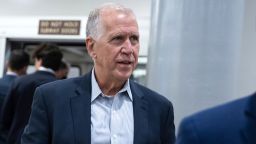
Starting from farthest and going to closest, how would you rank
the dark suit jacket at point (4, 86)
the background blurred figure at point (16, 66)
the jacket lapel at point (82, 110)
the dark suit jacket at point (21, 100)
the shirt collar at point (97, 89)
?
1. the background blurred figure at point (16, 66)
2. the dark suit jacket at point (4, 86)
3. the dark suit jacket at point (21, 100)
4. the shirt collar at point (97, 89)
5. the jacket lapel at point (82, 110)

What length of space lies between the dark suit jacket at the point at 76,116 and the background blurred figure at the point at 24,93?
1392 mm

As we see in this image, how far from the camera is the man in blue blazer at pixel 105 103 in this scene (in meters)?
1.48

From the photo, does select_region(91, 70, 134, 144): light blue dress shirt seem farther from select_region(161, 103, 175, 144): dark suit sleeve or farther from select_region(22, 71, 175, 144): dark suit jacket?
select_region(161, 103, 175, 144): dark suit sleeve

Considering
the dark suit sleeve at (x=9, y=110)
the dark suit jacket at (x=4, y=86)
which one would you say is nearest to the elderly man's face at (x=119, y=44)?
the dark suit sleeve at (x=9, y=110)

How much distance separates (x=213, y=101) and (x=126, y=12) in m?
0.71

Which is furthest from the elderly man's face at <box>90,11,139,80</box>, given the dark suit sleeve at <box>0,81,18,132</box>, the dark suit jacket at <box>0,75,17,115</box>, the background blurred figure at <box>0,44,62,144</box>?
the dark suit jacket at <box>0,75,17,115</box>

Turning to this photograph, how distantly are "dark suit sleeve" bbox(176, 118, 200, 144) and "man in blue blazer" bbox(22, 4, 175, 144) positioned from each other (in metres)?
A: 0.78

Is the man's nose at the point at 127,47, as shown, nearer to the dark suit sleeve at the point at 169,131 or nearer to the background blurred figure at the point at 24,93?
the dark suit sleeve at the point at 169,131

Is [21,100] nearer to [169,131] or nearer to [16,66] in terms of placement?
[16,66]

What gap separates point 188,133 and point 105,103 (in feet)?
2.95

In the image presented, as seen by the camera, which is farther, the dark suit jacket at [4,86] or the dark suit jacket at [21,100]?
the dark suit jacket at [4,86]

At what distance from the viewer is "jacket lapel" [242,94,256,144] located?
662mm

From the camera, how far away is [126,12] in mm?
1519

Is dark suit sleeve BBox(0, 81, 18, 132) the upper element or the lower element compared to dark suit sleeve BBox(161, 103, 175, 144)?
lower
